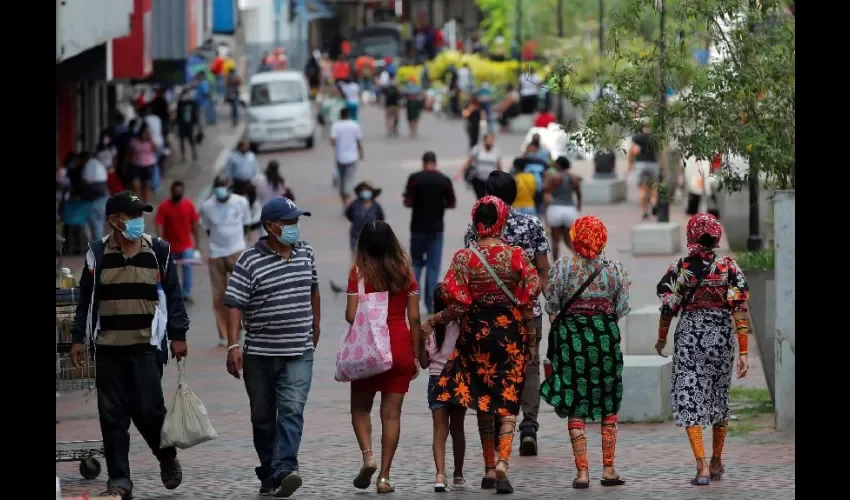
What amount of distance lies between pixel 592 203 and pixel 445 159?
9158mm

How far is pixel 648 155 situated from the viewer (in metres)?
29.5

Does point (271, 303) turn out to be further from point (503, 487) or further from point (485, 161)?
point (485, 161)

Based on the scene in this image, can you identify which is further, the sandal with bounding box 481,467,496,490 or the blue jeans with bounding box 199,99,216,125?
the blue jeans with bounding box 199,99,216,125

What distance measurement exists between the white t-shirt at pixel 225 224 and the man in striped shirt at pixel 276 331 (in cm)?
786

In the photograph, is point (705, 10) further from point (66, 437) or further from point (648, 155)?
point (648, 155)

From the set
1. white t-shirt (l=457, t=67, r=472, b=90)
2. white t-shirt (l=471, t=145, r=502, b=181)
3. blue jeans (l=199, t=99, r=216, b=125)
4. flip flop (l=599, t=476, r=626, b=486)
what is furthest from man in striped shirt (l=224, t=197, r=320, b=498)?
white t-shirt (l=457, t=67, r=472, b=90)

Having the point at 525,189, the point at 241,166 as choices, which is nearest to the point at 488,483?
the point at 525,189

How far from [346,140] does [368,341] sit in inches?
819

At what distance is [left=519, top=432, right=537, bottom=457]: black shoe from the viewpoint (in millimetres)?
11852

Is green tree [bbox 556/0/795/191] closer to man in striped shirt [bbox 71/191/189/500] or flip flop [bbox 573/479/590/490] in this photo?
flip flop [bbox 573/479/590/490]

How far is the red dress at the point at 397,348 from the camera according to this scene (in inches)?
412

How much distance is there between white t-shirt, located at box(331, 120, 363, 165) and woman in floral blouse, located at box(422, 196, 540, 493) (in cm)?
2043

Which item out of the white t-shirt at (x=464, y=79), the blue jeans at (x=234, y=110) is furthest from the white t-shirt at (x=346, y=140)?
the white t-shirt at (x=464, y=79)

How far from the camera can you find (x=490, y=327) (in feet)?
34.2
